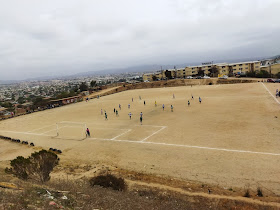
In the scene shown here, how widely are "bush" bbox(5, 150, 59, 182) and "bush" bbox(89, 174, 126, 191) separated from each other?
8.63 ft

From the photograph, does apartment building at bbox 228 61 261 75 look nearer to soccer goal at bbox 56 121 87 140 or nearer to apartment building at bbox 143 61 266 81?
apartment building at bbox 143 61 266 81

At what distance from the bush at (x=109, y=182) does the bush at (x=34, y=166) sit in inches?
104

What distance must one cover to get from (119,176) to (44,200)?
5883 millimetres

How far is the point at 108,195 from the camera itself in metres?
9.55

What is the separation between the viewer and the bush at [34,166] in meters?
11.4

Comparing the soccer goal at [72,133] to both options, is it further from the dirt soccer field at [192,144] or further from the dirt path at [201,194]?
the dirt path at [201,194]

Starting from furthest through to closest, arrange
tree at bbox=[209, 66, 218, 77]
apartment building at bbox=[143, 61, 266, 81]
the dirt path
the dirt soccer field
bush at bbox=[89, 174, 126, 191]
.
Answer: tree at bbox=[209, 66, 218, 77]
apartment building at bbox=[143, 61, 266, 81]
the dirt soccer field
bush at bbox=[89, 174, 126, 191]
the dirt path

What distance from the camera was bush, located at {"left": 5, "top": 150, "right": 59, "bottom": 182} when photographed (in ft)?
37.5

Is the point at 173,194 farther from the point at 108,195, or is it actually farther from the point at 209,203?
the point at 108,195

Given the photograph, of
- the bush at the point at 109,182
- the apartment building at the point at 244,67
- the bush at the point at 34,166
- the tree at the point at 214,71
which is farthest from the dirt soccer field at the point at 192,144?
the apartment building at the point at 244,67

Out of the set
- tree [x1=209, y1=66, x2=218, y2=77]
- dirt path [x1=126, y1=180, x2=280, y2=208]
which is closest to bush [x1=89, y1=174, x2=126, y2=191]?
dirt path [x1=126, y1=180, x2=280, y2=208]

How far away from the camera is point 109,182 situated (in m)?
11.7

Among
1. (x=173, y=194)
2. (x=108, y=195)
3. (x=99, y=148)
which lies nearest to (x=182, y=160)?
(x=173, y=194)

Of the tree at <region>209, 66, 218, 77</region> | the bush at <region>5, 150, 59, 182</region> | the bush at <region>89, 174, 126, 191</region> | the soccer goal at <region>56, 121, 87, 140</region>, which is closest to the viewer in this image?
the bush at <region>89, 174, 126, 191</region>
